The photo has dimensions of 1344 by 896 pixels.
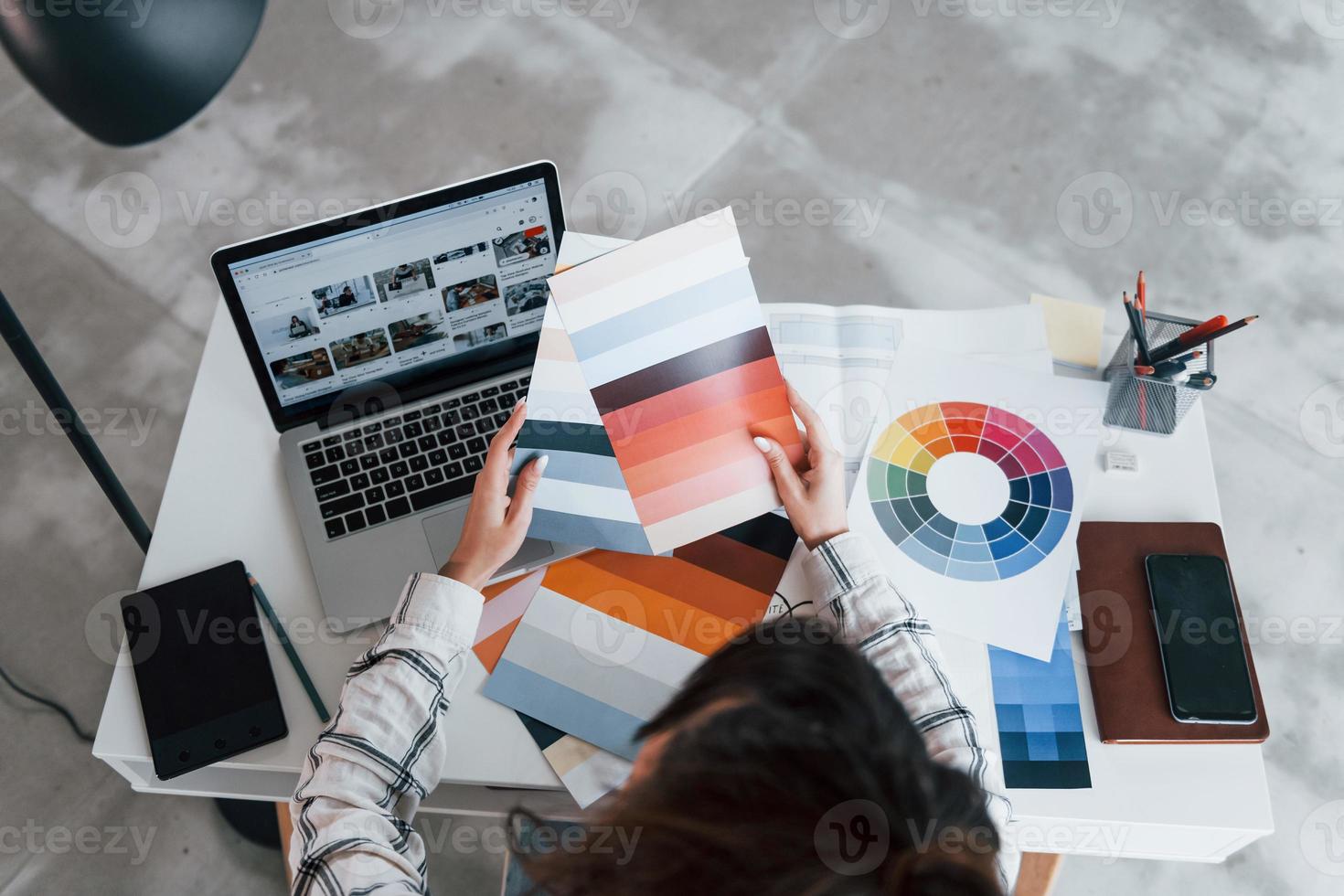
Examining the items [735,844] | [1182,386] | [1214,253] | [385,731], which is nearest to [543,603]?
[385,731]

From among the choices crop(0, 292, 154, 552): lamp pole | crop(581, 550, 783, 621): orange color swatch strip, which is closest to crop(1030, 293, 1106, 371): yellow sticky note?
crop(581, 550, 783, 621): orange color swatch strip

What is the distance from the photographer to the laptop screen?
3.29 ft

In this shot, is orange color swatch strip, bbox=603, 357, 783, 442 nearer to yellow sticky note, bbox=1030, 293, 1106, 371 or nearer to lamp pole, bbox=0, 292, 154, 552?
yellow sticky note, bbox=1030, 293, 1106, 371

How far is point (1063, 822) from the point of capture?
0.98 m

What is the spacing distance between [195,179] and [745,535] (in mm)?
1833

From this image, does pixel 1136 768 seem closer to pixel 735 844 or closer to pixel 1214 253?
pixel 735 844

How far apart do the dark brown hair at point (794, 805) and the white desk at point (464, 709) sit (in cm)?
33

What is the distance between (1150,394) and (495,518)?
30.3 inches

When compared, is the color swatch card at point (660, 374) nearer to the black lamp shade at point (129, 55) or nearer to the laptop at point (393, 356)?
the laptop at point (393, 356)

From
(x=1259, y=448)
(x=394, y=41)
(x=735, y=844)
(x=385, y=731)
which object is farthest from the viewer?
(x=394, y=41)

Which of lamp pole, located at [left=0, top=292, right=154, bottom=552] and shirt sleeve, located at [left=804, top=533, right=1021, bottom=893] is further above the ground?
lamp pole, located at [left=0, top=292, right=154, bottom=552]

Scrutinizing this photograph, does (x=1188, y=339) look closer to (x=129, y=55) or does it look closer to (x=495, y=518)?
(x=495, y=518)

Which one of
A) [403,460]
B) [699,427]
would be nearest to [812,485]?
[699,427]

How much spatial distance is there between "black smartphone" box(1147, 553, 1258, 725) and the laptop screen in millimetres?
763
